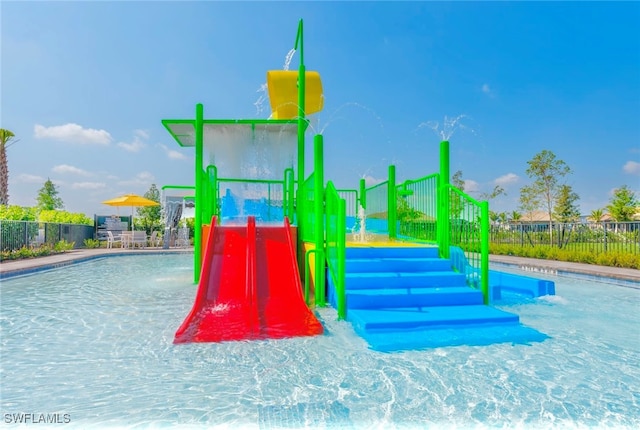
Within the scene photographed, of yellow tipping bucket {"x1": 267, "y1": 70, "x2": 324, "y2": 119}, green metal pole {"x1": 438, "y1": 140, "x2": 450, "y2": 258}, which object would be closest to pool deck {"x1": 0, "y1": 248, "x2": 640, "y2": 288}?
green metal pole {"x1": 438, "y1": 140, "x2": 450, "y2": 258}

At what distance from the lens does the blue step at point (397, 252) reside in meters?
5.87

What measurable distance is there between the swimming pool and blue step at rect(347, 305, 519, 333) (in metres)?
0.26

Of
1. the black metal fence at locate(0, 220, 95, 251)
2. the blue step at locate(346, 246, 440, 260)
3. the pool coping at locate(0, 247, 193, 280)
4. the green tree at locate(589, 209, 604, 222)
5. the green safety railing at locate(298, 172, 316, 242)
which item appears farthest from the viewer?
the green tree at locate(589, 209, 604, 222)

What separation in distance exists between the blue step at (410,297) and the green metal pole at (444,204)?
38.3 inches

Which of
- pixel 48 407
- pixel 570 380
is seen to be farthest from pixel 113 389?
pixel 570 380

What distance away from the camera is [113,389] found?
2.70 meters

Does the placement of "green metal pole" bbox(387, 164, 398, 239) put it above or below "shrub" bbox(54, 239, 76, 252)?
above

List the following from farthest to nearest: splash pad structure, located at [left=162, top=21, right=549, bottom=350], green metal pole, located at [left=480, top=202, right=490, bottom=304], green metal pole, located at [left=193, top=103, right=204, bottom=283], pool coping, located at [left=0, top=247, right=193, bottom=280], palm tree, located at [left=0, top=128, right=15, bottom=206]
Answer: palm tree, located at [left=0, top=128, right=15, bottom=206] < pool coping, located at [left=0, top=247, right=193, bottom=280] < green metal pole, located at [left=193, top=103, right=204, bottom=283] < green metal pole, located at [left=480, top=202, right=490, bottom=304] < splash pad structure, located at [left=162, top=21, right=549, bottom=350]

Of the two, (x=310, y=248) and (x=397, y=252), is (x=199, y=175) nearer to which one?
(x=310, y=248)

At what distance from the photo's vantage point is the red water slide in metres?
4.01

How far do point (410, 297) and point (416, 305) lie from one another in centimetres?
13

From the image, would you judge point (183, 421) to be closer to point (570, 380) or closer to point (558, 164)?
point (570, 380)

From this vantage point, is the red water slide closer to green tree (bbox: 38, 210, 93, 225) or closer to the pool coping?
the pool coping

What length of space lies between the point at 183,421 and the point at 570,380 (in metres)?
2.91
